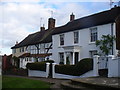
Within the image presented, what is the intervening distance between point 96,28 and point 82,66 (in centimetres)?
781

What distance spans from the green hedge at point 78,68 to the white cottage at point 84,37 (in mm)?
4782

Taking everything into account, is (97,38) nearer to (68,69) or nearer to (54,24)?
(68,69)

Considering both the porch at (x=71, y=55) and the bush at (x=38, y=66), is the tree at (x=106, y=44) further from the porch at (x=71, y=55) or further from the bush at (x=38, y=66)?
the bush at (x=38, y=66)

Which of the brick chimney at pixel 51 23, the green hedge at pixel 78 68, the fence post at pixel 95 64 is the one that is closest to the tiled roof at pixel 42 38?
the brick chimney at pixel 51 23

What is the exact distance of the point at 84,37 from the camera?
26203mm

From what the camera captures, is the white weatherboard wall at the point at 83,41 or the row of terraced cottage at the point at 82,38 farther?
the white weatherboard wall at the point at 83,41

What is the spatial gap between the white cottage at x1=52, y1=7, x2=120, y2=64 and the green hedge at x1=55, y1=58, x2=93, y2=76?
4.78 metres

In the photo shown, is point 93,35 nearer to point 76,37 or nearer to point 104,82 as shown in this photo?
point 76,37

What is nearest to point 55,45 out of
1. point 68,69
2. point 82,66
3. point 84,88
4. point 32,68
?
point 32,68

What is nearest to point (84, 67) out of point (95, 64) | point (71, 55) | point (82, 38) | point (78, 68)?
point (78, 68)

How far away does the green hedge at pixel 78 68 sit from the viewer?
17703mm

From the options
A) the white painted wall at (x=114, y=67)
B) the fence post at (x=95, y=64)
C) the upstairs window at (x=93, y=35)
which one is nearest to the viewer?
the white painted wall at (x=114, y=67)

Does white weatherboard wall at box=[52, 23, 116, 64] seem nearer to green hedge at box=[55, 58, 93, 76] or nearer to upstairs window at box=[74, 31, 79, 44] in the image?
upstairs window at box=[74, 31, 79, 44]

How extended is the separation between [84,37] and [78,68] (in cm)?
798
